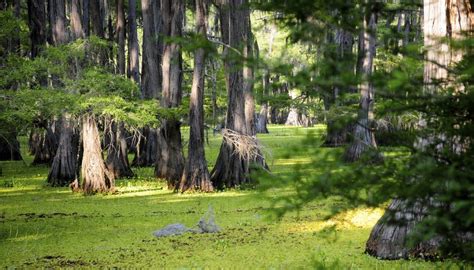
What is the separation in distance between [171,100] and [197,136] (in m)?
1.70

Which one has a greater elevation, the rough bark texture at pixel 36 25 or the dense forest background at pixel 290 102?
the rough bark texture at pixel 36 25

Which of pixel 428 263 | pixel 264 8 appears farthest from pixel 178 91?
pixel 264 8

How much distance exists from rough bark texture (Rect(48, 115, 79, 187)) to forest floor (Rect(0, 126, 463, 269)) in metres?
1.37

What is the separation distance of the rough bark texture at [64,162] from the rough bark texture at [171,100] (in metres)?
2.30

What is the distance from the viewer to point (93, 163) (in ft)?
44.7

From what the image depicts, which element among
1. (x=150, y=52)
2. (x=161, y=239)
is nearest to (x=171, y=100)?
(x=150, y=52)

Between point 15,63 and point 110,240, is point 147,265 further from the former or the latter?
point 15,63

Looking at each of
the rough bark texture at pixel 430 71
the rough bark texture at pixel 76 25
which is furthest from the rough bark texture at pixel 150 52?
the rough bark texture at pixel 430 71

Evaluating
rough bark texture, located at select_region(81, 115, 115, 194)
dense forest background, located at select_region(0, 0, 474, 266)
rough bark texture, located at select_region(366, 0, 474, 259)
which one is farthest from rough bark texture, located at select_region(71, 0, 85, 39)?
rough bark texture, located at select_region(366, 0, 474, 259)

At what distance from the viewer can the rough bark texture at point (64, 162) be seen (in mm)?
15555

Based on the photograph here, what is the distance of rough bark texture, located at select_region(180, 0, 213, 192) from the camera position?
1347 centimetres

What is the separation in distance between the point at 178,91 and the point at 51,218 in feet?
17.0

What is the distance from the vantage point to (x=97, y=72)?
40.2 feet

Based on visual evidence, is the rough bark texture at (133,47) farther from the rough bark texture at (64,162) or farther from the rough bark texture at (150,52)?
the rough bark texture at (64,162)
